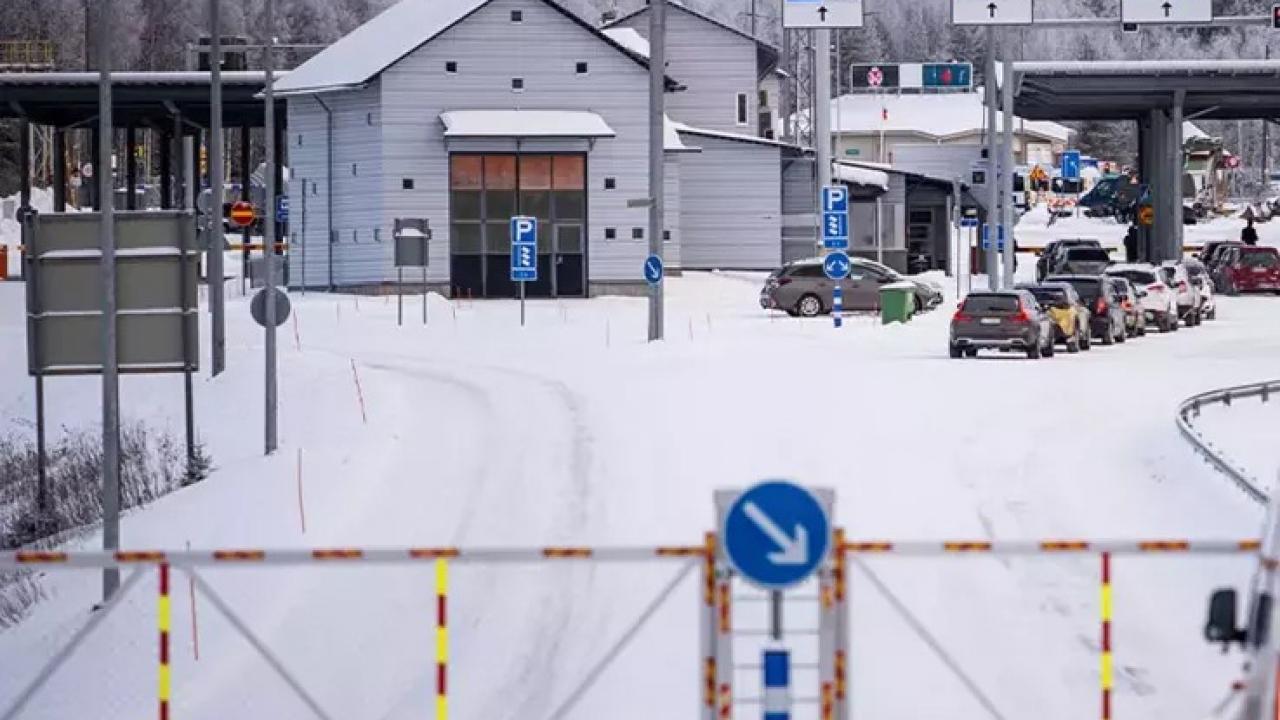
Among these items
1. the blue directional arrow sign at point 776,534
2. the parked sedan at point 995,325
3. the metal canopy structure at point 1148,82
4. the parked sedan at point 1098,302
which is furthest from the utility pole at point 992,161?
the blue directional arrow sign at point 776,534

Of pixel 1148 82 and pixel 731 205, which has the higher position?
pixel 1148 82

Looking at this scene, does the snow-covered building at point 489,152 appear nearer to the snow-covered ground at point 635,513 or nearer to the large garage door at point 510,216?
the large garage door at point 510,216

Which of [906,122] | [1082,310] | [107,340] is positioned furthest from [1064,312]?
[906,122]

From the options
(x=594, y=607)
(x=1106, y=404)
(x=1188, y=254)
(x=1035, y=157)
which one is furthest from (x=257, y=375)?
(x=1035, y=157)

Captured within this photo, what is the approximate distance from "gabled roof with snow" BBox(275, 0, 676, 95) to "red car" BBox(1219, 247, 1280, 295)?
735 inches

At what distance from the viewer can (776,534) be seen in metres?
11.5

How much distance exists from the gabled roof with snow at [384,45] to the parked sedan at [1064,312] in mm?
24157

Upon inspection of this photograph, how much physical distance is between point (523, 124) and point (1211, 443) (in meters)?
43.1

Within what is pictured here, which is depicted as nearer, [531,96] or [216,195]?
[216,195]

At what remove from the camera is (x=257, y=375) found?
4384 cm

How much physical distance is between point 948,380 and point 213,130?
1245 centimetres

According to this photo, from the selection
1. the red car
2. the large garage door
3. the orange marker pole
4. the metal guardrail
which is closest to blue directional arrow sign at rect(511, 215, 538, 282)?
the large garage door

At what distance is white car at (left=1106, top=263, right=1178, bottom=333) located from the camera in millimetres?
59625

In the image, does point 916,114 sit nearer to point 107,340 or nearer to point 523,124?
point 523,124
